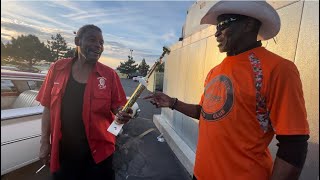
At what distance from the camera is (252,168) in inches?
61.7

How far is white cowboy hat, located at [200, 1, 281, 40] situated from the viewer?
1607 millimetres

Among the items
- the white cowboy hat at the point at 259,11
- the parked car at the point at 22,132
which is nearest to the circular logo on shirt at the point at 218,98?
the white cowboy hat at the point at 259,11

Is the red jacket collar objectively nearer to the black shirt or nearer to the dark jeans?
the black shirt

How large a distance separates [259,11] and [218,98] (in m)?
0.59

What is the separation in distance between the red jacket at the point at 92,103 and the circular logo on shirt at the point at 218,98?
3.35ft

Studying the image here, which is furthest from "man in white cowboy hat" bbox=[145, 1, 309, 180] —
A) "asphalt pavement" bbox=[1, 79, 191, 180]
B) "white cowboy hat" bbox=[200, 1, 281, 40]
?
"asphalt pavement" bbox=[1, 79, 191, 180]

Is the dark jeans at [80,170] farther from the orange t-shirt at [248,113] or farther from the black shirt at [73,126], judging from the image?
the orange t-shirt at [248,113]

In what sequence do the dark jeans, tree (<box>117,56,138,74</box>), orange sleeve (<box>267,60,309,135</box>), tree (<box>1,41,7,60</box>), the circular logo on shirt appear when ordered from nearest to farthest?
tree (<box>1,41,7,60</box>) → orange sleeve (<box>267,60,309,135</box>) → the circular logo on shirt → the dark jeans → tree (<box>117,56,138,74</box>)

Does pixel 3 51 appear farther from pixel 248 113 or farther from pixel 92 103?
pixel 92 103

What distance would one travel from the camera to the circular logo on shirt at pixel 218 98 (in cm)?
159

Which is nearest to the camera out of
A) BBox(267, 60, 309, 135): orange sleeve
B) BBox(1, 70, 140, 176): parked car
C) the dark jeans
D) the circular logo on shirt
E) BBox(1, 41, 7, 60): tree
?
BBox(1, 41, 7, 60): tree

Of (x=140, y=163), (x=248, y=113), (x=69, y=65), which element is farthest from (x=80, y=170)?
(x=140, y=163)

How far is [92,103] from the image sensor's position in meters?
2.33

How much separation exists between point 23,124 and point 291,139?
3.53 meters
